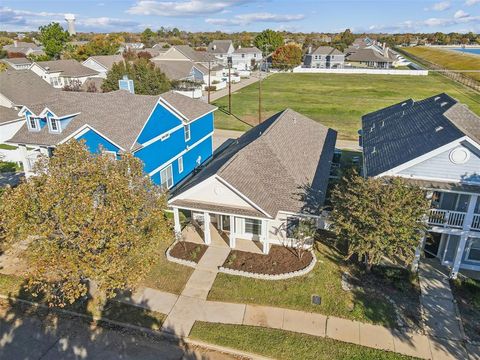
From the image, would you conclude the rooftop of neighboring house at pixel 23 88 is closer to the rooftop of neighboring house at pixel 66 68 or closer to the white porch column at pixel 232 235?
the rooftop of neighboring house at pixel 66 68

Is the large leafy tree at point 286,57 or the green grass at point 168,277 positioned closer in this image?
the green grass at point 168,277

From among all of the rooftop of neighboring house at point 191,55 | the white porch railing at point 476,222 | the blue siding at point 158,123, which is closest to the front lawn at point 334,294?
the white porch railing at point 476,222

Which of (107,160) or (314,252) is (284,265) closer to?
(314,252)

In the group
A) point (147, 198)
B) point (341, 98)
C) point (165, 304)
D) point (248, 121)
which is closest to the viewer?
point (147, 198)

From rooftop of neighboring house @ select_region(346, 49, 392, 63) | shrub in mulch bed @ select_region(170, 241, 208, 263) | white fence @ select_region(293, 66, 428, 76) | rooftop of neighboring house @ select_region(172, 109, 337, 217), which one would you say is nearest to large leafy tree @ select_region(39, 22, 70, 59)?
white fence @ select_region(293, 66, 428, 76)

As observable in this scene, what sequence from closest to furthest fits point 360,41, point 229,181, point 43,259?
point 43,259 < point 229,181 < point 360,41

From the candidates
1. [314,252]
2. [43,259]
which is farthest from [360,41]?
[43,259]

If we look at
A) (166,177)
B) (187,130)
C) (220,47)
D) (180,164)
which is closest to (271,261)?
(166,177)
